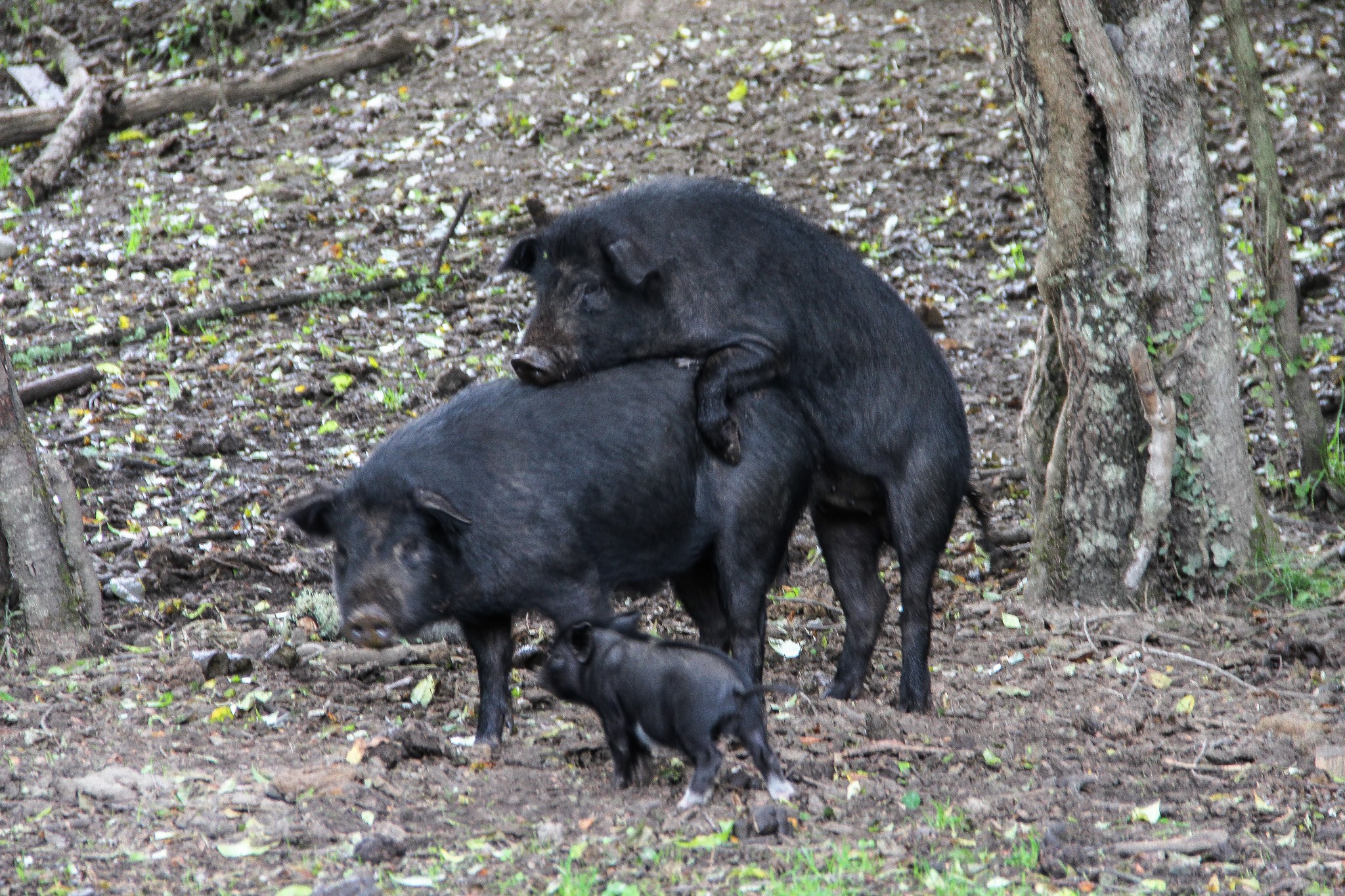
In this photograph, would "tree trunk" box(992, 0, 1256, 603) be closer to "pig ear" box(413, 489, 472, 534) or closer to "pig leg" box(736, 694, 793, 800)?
"pig leg" box(736, 694, 793, 800)

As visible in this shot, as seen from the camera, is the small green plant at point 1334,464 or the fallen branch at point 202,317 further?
the fallen branch at point 202,317

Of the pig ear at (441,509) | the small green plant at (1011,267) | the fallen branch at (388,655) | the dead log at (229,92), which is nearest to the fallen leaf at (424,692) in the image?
the fallen branch at (388,655)

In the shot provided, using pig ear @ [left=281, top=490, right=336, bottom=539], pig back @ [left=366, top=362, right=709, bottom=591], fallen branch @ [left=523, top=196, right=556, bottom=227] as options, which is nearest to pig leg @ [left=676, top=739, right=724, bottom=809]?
pig back @ [left=366, top=362, right=709, bottom=591]

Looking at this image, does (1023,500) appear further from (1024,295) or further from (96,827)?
(96,827)

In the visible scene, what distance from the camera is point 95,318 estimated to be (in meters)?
8.84

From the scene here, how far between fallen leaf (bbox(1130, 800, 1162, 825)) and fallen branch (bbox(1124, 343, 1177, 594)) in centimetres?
191

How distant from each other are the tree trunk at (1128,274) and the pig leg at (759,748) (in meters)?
2.38

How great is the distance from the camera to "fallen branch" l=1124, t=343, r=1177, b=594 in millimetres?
5625

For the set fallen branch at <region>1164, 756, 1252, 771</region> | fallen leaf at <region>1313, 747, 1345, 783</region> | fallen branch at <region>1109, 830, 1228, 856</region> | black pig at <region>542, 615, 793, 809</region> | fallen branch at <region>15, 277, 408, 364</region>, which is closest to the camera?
fallen branch at <region>1109, 830, 1228, 856</region>

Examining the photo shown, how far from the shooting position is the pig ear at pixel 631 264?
5.39 metres

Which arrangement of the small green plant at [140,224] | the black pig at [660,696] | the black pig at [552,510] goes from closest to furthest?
the black pig at [660,696] < the black pig at [552,510] < the small green plant at [140,224]

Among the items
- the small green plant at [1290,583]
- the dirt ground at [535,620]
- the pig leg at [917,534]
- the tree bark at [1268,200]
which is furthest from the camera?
the tree bark at [1268,200]

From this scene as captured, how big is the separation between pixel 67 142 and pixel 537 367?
7.49m

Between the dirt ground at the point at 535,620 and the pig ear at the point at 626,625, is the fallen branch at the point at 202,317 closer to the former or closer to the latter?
the dirt ground at the point at 535,620
